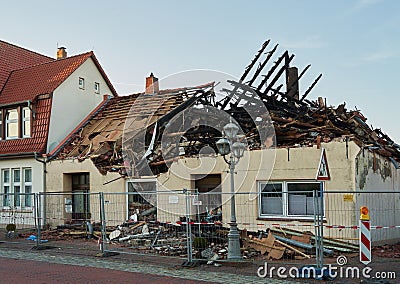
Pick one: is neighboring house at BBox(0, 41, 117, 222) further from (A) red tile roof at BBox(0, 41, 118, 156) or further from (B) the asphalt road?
(B) the asphalt road

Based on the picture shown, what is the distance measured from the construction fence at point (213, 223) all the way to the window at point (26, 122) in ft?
15.4

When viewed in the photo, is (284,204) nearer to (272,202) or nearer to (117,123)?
(272,202)

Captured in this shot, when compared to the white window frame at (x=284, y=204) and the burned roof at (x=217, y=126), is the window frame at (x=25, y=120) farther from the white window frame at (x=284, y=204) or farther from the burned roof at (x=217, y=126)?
the white window frame at (x=284, y=204)

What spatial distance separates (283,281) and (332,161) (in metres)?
5.54

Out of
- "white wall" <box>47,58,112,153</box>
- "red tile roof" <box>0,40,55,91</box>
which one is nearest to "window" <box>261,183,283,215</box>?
"white wall" <box>47,58,112,153</box>

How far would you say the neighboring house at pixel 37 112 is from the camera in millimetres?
21312

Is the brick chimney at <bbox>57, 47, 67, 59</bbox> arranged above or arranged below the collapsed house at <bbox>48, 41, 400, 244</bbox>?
above

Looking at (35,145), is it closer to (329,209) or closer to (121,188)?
(121,188)

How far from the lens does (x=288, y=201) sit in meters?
15.1

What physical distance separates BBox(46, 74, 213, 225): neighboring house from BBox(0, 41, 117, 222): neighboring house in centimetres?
67

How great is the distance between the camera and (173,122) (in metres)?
19.8

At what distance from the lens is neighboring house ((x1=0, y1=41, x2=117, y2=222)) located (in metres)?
21.3

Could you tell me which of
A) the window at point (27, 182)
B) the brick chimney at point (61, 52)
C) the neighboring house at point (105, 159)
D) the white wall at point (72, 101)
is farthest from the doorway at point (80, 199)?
the brick chimney at point (61, 52)

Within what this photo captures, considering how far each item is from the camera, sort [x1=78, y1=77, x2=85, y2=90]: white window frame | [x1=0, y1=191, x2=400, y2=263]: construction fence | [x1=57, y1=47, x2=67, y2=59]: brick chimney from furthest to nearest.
Answer: [x1=57, y1=47, x2=67, y2=59]: brick chimney, [x1=78, y1=77, x2=85, y2=90]: white window frame, [x1=0, y1=191, x2=400, y2=263]: construction fence
